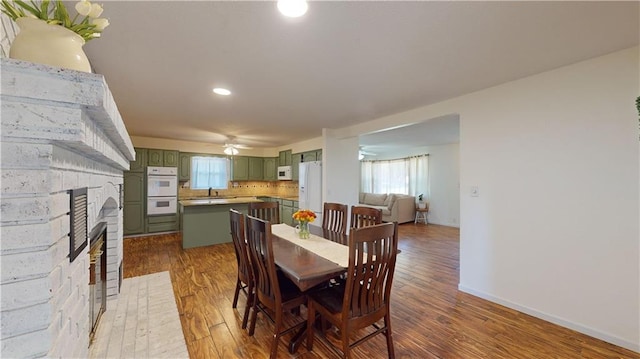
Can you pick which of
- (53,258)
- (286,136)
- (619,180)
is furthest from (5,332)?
(286,136)

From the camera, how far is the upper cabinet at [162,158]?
18.1 feet

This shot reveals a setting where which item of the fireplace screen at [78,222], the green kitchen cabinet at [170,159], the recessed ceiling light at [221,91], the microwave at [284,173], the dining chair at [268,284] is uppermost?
the recessed ceiling light at [221,91]

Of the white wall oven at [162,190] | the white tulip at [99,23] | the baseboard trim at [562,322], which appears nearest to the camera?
the white tulip at [99,23]

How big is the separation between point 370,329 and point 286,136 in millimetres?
4190

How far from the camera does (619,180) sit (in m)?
1.95

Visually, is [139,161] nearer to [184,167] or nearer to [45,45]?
[184,167]

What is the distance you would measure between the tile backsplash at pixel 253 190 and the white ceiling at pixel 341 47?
3495mm

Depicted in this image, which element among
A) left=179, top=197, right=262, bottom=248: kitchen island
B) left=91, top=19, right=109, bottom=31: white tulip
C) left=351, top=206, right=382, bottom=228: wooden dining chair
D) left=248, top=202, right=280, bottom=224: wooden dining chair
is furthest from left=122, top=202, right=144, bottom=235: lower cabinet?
left=91, top=19, right=109, bottom=31: white tulip

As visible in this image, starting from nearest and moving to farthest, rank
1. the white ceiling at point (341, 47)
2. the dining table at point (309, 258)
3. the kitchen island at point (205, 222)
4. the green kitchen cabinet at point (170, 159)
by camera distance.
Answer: the white ceiling at point (341, 47) < the dining table at point (309, 258) < the kitchen island at point (205, 222) < the green kitchen cabinet at point (170, 159)

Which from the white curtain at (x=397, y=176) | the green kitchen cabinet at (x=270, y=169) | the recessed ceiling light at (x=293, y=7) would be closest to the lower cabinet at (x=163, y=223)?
the green kitchen cabinet at (x=270, y=169)

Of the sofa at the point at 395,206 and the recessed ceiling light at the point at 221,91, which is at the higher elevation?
the recessed ceiling light at the point at 221,91

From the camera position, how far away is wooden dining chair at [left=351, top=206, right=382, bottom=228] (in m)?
2.49

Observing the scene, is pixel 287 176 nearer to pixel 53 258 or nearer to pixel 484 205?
pixel 484 205

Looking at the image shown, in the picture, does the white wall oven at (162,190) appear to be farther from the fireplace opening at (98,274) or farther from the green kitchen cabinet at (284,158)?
the fireplace opening at (98,274)
